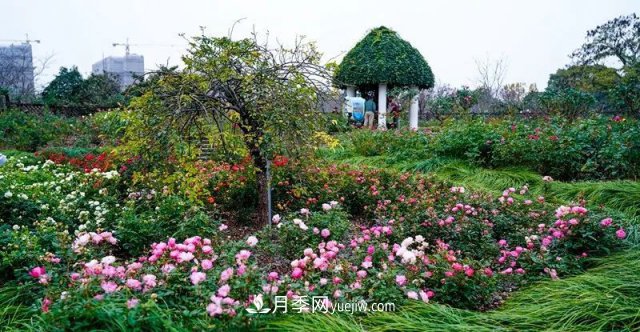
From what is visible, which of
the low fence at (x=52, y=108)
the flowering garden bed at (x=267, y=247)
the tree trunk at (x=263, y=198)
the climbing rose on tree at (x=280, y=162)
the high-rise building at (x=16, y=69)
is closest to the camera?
the flowering garden bed at (x=267, y=247)

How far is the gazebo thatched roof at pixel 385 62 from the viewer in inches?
539

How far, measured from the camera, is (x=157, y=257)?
7.64ft

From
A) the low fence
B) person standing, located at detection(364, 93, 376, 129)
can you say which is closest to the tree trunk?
person standing, located at detection(364, 93, 376, 129)

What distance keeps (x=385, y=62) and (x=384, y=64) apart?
0.26 ft

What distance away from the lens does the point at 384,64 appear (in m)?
13.6

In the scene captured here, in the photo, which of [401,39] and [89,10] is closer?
[89,10]

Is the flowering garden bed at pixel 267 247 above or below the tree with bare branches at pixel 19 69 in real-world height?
below

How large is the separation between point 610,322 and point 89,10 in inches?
317

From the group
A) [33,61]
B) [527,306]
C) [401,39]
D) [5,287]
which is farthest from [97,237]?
[33,61]

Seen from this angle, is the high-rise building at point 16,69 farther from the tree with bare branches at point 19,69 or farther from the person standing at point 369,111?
the person standing at point 369,111

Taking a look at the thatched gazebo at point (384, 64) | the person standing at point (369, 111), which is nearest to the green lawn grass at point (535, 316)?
the person standing at point (369, 111)

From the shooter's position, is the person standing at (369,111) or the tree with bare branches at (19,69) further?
the tree with bare branches at (19,69)

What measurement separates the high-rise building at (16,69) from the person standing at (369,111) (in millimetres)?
15639

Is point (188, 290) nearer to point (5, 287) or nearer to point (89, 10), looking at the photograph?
point (5, 287)
